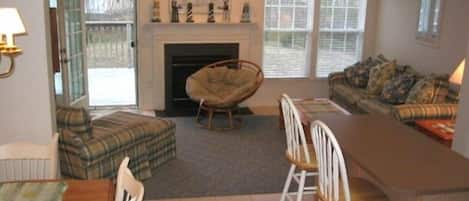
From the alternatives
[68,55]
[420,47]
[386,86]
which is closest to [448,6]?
[420,47]

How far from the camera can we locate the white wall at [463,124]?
317 cm

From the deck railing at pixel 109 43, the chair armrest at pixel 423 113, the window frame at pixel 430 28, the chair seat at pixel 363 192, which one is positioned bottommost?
the chair seat at pixel 363 192

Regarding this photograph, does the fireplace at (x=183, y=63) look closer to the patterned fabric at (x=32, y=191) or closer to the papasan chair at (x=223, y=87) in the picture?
the papasan chair at (x=223, y=87)

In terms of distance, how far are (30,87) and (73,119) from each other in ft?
2.22

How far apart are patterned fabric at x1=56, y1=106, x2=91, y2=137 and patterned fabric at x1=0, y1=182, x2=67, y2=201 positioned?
4.92 ft

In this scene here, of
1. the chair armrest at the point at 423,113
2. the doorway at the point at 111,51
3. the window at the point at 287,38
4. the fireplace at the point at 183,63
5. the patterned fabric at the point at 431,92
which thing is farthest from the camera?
the window at the point at 287,38

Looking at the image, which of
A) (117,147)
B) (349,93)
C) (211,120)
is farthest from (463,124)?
(211,120)

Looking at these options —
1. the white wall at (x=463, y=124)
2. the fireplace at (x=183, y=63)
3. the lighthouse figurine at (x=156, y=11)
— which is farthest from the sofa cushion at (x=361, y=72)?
the white wall at (x=463, y=124)

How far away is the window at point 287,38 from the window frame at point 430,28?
150cm

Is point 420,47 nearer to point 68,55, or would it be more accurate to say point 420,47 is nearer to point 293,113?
point 293,113

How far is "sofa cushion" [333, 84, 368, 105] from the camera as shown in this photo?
5980 mm

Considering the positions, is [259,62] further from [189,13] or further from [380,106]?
[380,106]

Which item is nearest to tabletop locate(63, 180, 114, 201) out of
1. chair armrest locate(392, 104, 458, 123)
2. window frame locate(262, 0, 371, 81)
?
chair armrest locate(392, 104, 458, 123)

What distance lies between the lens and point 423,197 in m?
2.14
